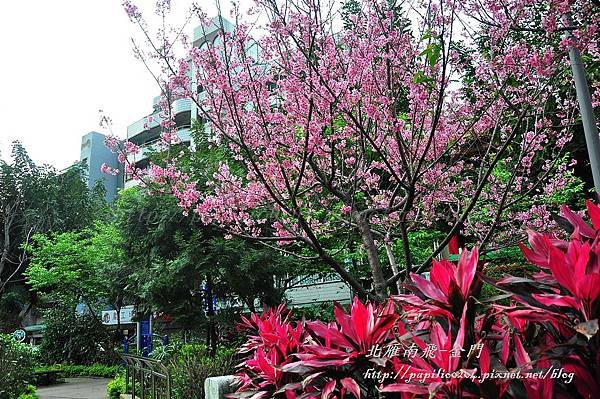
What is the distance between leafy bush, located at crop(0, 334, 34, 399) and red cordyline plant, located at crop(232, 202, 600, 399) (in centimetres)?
792

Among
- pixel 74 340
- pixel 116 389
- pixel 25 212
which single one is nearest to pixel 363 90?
pixel 116 389

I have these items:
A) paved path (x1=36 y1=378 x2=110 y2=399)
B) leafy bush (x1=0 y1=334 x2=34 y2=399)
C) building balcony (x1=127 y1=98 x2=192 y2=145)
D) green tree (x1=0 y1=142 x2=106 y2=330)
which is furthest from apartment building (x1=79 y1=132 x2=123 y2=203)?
leafy bush (x1=0 y1=334 x2=34 y2=399)

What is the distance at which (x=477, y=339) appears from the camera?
1.61m

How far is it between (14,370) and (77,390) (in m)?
4.61

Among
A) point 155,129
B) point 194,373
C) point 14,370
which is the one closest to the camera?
point 194,373

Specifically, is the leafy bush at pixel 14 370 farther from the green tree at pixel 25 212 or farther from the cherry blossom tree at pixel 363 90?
Answer: the green tree at pixel 25 212

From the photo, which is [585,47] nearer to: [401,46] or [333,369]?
[401,46]

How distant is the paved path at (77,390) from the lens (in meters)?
11.0

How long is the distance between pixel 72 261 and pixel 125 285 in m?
9.08

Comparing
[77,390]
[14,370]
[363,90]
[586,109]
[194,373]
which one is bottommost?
[77,390]

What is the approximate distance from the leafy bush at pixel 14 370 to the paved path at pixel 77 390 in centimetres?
194

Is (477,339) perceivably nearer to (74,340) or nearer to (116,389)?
(116,389)

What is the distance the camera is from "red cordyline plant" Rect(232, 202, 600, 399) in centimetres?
135

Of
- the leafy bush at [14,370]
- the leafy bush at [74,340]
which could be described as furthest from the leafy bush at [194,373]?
the leafy bush at [74,340]
